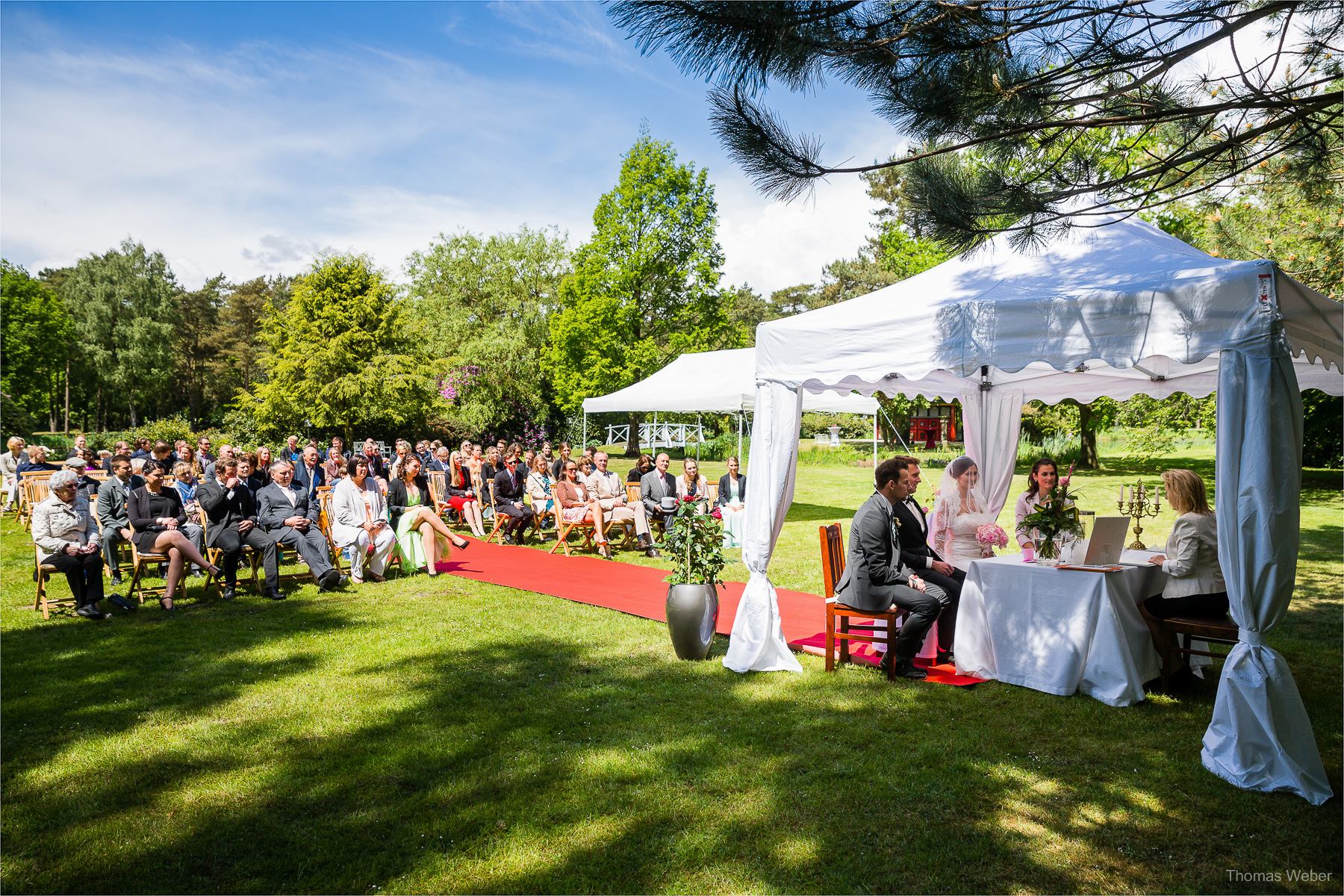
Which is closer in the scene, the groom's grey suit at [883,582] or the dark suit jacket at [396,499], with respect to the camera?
the groom's grey suit at [883,582]

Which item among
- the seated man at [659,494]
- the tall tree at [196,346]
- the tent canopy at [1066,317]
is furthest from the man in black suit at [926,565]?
the tall tree at [196,346]

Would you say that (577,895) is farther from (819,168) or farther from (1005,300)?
(1005,300)

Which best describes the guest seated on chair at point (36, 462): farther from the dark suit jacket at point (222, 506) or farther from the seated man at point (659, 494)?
the seated man at point (659, 494)

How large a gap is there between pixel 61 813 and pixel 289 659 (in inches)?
90.9

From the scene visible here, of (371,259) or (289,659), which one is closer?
(289,659)

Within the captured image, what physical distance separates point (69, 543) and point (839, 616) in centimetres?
663

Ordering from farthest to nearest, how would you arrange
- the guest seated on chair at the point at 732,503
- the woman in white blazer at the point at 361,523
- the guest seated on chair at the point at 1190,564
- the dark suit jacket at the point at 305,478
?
1. the guest seated on chair at the point at 732,503
2. the dark suit jacket at the point at 305,478
3. the woman in white blazer at the point at 361,523
4. the guest seated on chair at the point at 1190,564

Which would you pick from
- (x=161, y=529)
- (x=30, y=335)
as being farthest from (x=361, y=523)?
(x=30, y=335)

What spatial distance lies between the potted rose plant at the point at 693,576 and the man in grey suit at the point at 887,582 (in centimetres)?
96

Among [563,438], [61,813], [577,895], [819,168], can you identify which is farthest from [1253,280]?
[563,438]

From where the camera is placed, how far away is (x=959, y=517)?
5.87 m

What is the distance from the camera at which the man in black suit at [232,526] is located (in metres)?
7.68

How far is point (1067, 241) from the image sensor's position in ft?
18.2

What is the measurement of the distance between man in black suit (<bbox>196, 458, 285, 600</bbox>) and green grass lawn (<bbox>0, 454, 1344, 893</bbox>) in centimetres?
159
